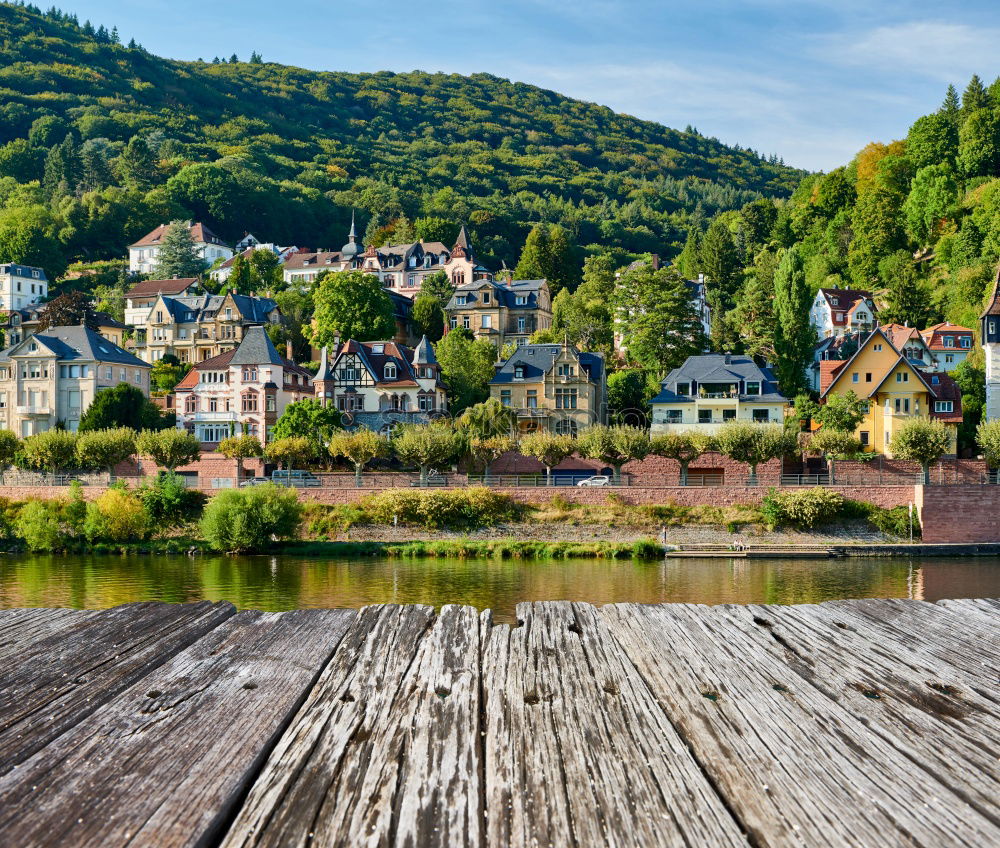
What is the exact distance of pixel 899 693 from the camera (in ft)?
11.4

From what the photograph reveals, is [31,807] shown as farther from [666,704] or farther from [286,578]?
[286,578]

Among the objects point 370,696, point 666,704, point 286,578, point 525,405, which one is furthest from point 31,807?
point 525,405

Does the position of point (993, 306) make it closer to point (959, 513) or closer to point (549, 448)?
point (959, 513)

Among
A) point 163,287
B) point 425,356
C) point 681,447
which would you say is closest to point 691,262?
point 425,356

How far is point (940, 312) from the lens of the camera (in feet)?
301

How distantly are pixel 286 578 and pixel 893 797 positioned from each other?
39.6 meters

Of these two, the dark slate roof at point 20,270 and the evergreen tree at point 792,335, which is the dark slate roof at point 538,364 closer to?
the evergreen tree at point 792,335

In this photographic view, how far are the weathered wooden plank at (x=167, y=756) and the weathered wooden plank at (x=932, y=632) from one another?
97.7 inches

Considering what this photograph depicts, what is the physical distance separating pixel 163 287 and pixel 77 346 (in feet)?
132

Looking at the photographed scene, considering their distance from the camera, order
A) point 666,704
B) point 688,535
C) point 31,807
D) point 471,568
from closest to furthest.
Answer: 1. point 31,807
2. point 666,704
3. point 471,568
4. point 688,535

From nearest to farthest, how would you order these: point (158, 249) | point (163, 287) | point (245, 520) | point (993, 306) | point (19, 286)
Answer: point (245, 520) → point (993, 306) → point (163, 287) → point (19, 286) → point (158, 249)

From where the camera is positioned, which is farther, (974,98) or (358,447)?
(974,98)

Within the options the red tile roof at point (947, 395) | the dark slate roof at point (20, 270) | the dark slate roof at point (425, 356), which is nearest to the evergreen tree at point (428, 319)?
the dark slate roof at point (425, 356)

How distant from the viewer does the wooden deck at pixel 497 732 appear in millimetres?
2576
